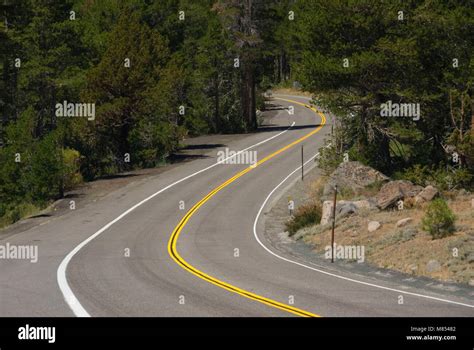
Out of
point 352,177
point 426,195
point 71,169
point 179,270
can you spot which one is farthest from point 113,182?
point 179,270

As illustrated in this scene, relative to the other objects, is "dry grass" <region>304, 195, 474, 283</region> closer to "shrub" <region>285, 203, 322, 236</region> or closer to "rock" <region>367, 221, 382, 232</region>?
"rock" <region>367, 221, 382, 232</region>

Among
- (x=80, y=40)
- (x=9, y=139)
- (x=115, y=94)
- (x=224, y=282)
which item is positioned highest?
(x=80, y=40)

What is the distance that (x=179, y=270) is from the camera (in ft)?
69.4

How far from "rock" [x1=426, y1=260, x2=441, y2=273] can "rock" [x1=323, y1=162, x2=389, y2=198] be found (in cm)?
1355

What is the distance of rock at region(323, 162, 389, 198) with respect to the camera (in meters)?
34.6

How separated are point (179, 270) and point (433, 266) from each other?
753 centimetres

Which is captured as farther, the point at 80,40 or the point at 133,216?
the point at 80,40

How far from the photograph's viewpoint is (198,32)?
2997 inches

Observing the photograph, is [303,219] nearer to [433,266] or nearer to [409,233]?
[409,233]

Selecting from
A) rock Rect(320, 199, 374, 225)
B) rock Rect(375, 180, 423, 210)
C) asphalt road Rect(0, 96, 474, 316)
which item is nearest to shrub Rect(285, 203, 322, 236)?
rock Rect(320, 199, 374, 225)

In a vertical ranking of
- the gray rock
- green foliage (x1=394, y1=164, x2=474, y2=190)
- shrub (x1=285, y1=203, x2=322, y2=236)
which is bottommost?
the gray rock

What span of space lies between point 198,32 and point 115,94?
102 ft
